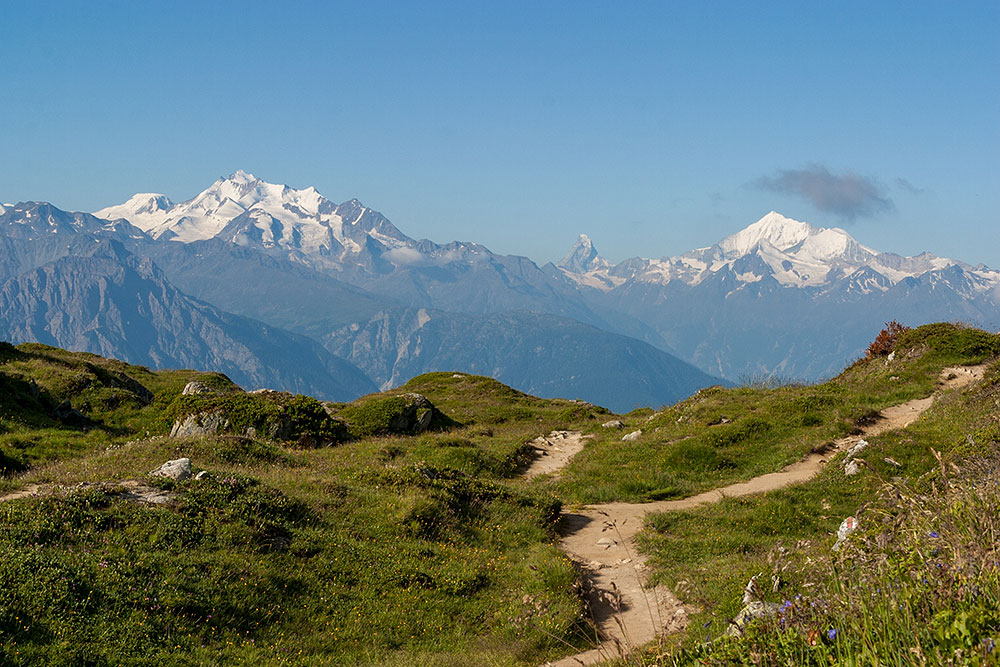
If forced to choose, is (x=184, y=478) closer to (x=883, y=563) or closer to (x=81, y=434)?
(x=81, y=434)

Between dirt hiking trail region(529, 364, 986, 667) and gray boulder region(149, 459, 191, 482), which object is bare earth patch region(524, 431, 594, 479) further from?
gray boulder region(149, 459, 191, 482)

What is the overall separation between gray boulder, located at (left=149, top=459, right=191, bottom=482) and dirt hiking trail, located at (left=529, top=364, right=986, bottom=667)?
9764mm

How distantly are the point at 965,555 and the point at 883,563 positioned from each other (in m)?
0.99

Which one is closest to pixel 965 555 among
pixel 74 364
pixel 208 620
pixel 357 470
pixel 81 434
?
pixel 208 620

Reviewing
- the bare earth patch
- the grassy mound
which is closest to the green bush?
the bare earth patch

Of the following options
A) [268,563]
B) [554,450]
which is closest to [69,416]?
[268,563]

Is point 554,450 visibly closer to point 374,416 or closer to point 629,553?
point 374,416

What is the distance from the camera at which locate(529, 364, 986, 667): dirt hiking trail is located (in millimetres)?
11906

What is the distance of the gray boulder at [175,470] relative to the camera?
51.3 feet

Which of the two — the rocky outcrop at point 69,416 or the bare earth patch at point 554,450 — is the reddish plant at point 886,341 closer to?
the bare earth patch at point 554,450

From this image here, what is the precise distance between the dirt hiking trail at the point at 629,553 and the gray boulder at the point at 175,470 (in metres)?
9.76

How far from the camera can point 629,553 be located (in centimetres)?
1648

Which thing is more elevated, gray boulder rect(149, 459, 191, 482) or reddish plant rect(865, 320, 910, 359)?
reddish plant rect(865, 320, 910, 359)

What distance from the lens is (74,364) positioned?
39812mm
